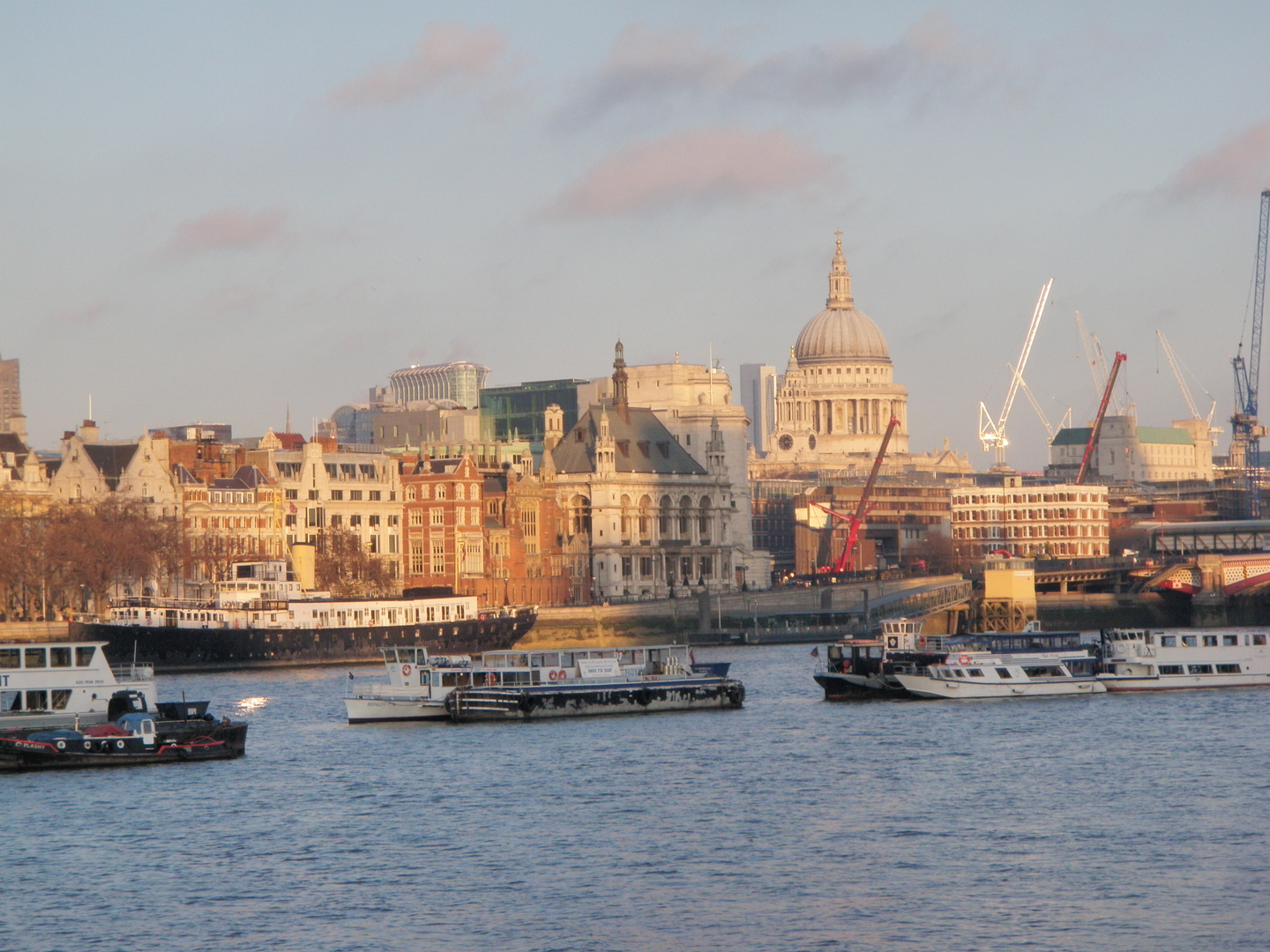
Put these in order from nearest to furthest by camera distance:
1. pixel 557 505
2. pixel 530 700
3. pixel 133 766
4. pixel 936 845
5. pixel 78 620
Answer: pixel 936 845
pixel 133 766
pixel 530 700
pixel 78 620
pixel 557 505

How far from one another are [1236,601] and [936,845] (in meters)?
121

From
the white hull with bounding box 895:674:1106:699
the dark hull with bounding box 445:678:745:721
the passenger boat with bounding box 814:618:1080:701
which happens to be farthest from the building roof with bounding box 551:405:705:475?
the dark hull with bounding box 445:678:745:721

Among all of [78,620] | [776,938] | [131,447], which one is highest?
[131,447]

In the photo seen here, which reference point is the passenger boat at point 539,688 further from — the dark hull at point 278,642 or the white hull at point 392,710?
the dark hull at point 278,642

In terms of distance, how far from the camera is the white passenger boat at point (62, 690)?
76.1 m

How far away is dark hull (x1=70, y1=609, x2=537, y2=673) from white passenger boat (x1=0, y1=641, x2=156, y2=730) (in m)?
39.1

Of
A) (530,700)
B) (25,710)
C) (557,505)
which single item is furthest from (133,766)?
(557,505)

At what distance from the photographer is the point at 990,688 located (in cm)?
9738

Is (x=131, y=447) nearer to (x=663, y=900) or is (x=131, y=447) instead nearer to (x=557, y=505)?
(x=557, y=505)

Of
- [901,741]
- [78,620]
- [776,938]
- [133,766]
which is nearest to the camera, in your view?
[776,938]

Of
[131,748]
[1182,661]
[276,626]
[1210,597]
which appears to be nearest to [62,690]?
A: [131,748]

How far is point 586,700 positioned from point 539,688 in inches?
77.7

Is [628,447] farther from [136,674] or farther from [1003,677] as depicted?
[136,674]

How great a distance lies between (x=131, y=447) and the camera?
162375 millimetres
